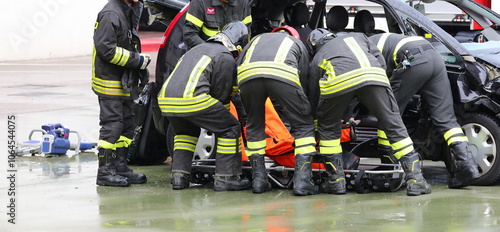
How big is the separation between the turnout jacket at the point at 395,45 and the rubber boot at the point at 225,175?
5.16 ft

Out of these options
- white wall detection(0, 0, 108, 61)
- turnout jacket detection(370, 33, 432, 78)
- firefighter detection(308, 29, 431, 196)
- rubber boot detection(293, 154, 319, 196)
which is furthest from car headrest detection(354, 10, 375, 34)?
white wall detection(0, 0, 108, 61)

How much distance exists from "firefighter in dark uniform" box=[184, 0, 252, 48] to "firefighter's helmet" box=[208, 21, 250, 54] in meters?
0.74

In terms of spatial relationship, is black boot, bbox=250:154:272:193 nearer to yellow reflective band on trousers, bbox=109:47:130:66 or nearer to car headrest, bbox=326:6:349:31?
yellow reflective band on trousers, bbox=109:47:130:66

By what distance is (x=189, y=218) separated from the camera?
18.0 feet

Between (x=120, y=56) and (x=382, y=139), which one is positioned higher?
(x=120, y=56)

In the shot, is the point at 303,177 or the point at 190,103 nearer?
the point at 303,177

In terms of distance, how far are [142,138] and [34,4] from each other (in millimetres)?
11774

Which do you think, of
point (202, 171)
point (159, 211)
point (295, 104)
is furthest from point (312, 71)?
point (159, 211)

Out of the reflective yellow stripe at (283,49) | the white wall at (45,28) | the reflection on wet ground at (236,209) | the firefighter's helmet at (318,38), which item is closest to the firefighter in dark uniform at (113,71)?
the reflection on wet ground at (236,209)

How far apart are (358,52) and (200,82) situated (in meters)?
1.33

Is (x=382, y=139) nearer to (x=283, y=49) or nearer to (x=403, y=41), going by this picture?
(x=403, y=41)

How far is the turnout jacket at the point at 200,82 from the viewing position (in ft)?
21.5

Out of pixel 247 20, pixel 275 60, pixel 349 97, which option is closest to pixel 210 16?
pixel 247 20

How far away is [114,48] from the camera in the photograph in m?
6.87
